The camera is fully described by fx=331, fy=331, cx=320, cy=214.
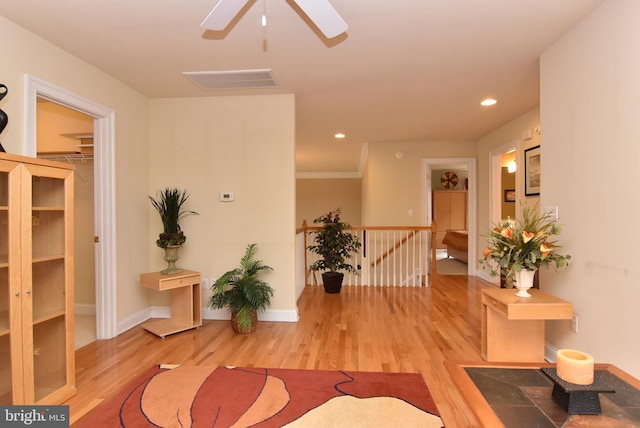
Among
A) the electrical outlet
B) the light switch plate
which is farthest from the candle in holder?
the light switch plate

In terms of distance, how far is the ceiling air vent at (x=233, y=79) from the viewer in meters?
3.04

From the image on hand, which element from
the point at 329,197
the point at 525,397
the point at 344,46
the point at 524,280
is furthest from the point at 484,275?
the point at 329,197

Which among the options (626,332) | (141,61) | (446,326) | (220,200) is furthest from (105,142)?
(626,332)

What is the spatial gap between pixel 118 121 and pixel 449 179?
29.1ft

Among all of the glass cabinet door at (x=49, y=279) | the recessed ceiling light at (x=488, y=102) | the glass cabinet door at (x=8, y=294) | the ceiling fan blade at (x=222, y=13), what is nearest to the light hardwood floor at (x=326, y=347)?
the glass cabinet door at (x=49, y=279)

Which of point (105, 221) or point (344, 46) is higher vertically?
point (344, 46)

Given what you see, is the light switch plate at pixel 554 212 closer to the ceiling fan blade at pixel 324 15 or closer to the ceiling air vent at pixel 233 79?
the ceiling fan blade at pixel 324 15

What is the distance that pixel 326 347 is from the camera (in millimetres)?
2955

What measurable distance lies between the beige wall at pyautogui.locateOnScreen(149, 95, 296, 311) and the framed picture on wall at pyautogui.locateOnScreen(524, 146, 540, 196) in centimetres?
301

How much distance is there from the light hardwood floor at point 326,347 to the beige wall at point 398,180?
7.22ft

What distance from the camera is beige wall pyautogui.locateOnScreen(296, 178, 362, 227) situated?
33.9ft

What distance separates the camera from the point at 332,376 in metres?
2.40

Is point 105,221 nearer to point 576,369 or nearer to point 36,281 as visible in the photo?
point 36,281

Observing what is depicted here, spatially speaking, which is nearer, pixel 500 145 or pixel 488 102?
pixel 488 102
